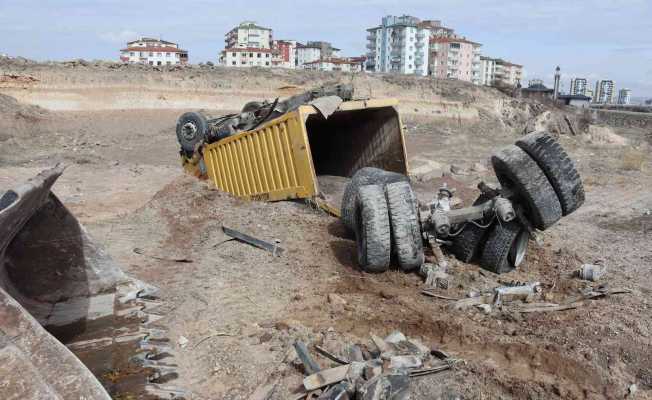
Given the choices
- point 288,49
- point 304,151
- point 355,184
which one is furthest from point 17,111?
point 288,49

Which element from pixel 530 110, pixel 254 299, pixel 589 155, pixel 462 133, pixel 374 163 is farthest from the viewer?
pixel 530 110

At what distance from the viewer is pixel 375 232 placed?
17.3 ft

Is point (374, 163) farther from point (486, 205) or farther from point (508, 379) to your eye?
point (508, 379)

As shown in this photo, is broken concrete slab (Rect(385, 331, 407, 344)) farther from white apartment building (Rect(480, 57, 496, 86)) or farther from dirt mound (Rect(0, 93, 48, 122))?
white apartment building (Rect(480, 57, 496, 86))

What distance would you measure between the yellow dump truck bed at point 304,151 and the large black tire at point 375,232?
1930 millimetres

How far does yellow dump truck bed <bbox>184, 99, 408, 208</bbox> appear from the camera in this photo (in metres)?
7.26

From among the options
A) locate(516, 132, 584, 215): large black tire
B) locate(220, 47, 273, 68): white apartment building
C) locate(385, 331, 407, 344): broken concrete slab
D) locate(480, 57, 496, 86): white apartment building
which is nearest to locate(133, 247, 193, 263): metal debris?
locate(385, 331, 407, 344): broken concrete slab

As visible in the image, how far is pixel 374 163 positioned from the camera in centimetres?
904

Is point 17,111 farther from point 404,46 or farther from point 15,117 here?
point 404,46

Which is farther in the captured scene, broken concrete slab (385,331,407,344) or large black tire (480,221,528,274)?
large black tire (480,221,528,274)

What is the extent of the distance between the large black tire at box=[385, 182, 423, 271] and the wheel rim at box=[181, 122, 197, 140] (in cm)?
445

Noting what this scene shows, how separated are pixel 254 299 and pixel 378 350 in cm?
154

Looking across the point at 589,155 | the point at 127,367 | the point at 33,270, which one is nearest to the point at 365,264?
the point at 127,367

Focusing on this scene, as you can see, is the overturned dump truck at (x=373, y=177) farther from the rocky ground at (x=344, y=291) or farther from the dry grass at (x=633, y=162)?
the dry grass at (x=633, y=162)
